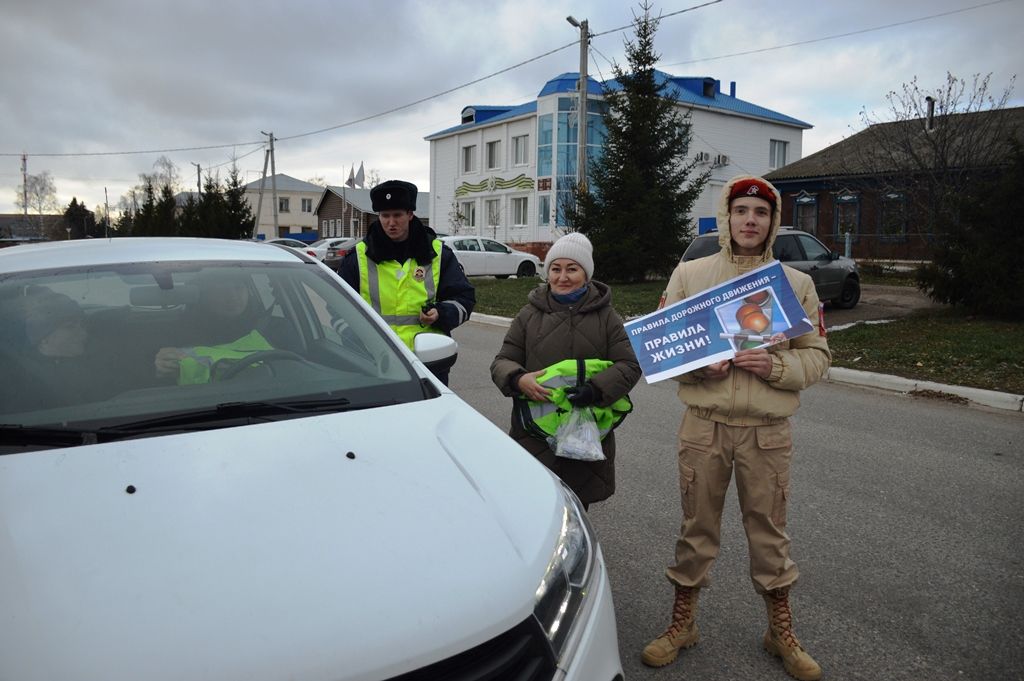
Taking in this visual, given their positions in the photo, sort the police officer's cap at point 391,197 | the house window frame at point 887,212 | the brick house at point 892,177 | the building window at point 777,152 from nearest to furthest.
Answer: the police officer's cap at point 391,197 → the brick house at point 892,177 → the house window frame at point 887,212 → the building window at point 777,152

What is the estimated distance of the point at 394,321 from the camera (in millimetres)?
4141

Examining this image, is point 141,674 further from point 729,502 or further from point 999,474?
point 999,474

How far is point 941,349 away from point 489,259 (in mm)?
18476

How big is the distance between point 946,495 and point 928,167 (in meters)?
19.1

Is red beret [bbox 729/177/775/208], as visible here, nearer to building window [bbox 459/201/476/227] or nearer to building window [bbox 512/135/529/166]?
building window [bbox 512/135/529/166]

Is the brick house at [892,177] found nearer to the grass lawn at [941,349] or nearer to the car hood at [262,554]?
the grass lawn at [941,349]

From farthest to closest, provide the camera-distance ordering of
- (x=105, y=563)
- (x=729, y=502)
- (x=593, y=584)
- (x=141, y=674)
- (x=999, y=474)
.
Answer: (x=999, y=474) < (x=729, y=502) < (x=593, y=584) < (x=105, y=563) < (x=141, y=674)

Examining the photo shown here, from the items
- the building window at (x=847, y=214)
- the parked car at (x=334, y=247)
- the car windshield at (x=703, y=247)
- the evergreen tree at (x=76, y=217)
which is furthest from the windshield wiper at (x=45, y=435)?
the evergreen tree at (x=76, y=217)

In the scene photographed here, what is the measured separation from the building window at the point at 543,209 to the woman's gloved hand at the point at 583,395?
37701 mm

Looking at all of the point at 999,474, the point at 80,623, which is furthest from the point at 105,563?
the point at 999,474

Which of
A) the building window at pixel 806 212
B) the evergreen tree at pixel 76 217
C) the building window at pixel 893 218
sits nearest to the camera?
Result: the building window at pixel 893 218

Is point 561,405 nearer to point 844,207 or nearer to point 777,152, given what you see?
point 844,207

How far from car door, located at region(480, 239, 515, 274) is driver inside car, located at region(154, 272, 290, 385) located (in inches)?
951

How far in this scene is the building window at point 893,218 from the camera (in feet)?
78.7
